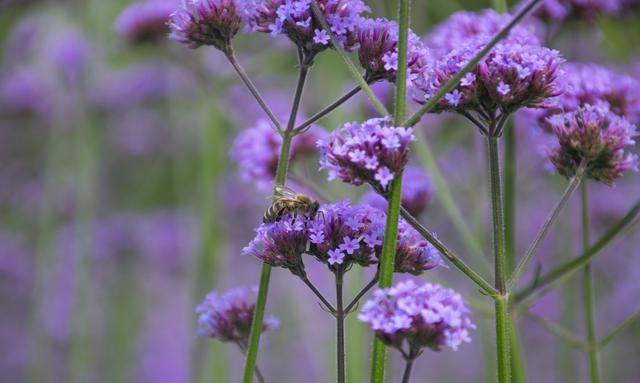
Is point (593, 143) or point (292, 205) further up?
point (593, 143)

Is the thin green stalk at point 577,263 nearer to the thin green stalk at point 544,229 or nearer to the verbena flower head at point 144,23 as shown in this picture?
Answer: the thin green stalk at point 544,229

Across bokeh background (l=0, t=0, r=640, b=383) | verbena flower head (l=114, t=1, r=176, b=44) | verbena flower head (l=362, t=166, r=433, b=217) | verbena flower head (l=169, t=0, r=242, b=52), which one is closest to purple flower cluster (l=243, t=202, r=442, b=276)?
verbena flower head (l=169, t=0, r=242, b=52)

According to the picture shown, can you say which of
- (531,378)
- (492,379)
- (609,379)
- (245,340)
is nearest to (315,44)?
(245,340)

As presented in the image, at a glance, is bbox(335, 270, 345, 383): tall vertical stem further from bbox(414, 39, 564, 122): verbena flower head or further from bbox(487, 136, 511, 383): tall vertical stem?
bbox(414, 39, 564, 122): verbena flower head

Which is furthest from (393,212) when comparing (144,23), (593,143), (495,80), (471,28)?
(144,23)

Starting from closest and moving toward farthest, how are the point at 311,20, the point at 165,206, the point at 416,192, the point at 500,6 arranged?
the point at 311,20 → the point at 500,6 → the point at 416,192 → the point at 165,206

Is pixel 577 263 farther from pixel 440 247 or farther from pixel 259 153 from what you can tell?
pixel 259 153
